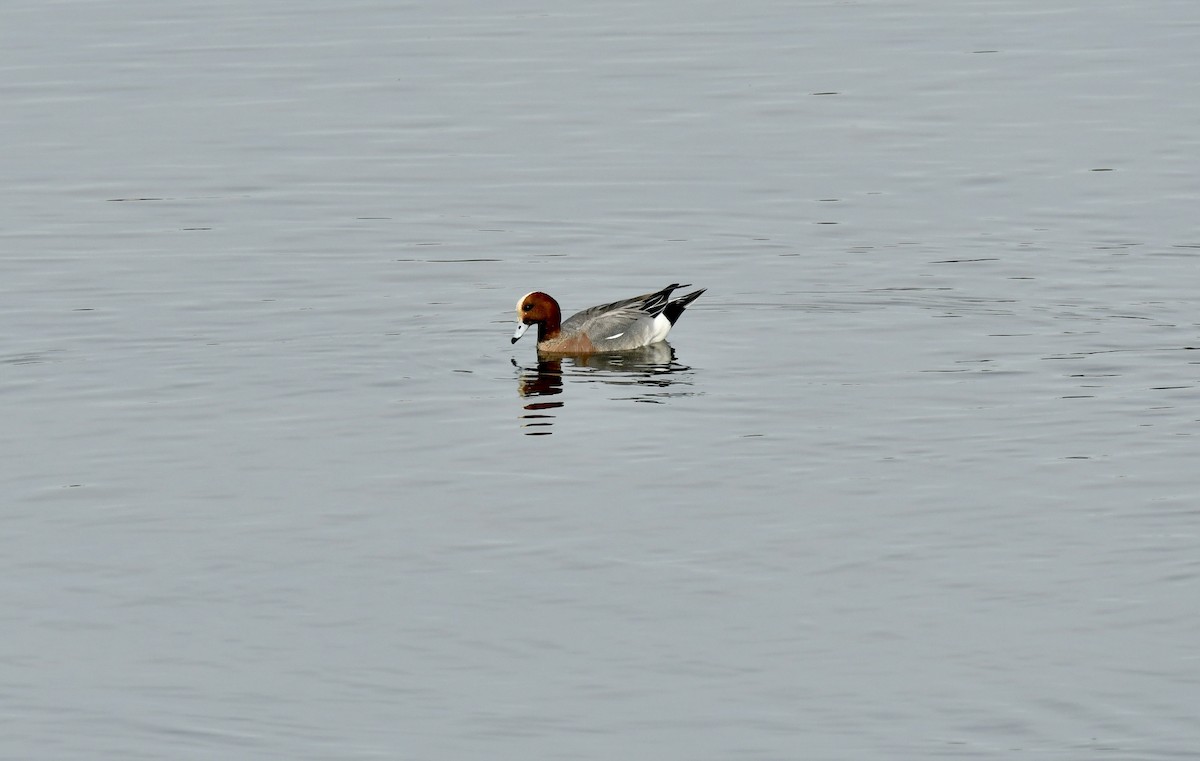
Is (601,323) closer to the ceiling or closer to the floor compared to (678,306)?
closer to the floor

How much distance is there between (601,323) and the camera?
18875mm

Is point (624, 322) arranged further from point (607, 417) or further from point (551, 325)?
point (607, 417)

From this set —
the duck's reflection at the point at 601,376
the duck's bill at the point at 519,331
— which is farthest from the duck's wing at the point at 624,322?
the duck's bill at the point at 519,331

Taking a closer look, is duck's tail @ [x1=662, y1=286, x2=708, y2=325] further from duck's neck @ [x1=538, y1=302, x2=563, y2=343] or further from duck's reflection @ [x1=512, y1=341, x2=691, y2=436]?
duck's neck @ [x1=538, y1=302, x2=563, y2=343]

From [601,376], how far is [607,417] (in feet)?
6.71

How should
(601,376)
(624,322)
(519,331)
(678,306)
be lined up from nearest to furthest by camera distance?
(601,376)
(519,331)
(624,322)
(678,306)

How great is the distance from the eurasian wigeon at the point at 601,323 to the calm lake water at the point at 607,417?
0.24 m

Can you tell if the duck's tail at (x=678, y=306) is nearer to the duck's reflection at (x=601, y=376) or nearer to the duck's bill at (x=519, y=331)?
the duck's reflection at (x=601, y=376)

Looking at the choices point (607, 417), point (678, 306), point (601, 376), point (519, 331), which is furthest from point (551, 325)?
point (607, 417)

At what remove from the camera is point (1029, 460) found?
14289 mm

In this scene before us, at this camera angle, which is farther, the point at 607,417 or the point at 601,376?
the point at 601,376

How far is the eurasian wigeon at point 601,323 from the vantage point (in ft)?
61.5

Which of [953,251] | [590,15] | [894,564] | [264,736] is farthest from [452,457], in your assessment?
[590,15]

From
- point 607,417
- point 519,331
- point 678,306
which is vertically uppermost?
point 678,306
